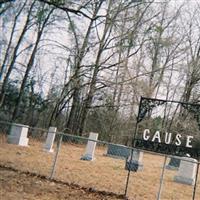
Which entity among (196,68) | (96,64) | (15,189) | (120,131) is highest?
(196,68)

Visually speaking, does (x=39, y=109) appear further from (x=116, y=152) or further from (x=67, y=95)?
(x=116, y=152)

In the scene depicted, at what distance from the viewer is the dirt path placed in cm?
823

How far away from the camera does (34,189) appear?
905cm

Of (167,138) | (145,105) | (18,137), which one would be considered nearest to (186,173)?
(145,105)

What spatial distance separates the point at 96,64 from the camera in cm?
2916

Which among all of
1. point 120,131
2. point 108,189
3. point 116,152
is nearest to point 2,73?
point 120,131

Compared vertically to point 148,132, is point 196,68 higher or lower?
higher

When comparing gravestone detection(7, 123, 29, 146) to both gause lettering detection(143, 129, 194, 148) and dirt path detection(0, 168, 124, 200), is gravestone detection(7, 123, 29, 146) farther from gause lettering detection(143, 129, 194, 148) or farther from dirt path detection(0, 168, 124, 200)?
gause lettering detection(143, 129, 194, 148)

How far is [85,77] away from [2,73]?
792 centimetres

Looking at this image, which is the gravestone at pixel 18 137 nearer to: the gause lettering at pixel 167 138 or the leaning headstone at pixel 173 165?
the leaning headstone at pixel 173 165

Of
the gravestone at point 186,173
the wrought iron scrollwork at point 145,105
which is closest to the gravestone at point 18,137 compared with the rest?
the gravestone at point 186,173

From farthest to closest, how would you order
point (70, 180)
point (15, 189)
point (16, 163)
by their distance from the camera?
1. point (16, 163)
2. point (70, 180)
3. point (15, 189)

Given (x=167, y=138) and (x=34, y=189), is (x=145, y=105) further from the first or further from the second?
(x=34, y=189)

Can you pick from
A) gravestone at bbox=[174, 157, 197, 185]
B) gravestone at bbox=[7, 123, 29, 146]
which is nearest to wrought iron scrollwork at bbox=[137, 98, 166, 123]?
gravestone at bbox=[174, 157, 197, 185]
